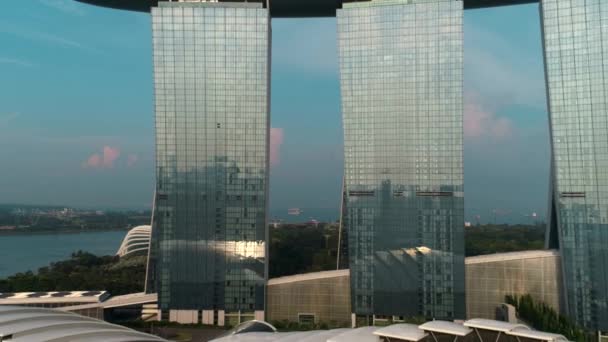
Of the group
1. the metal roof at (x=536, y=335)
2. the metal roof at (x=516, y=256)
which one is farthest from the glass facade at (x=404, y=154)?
the metal roof at (x=536, y=335)

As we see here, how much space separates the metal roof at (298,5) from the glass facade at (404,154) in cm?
1201

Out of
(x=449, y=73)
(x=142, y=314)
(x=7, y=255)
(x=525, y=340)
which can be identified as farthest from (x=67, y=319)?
(x=7, y=255)

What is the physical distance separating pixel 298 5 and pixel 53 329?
55.9 metres

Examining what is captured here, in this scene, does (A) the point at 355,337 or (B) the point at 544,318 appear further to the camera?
(B) the point at 544,318

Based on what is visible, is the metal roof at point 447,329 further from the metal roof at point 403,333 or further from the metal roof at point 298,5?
the metal roof at point 298,5

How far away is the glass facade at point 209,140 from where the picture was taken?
176ft

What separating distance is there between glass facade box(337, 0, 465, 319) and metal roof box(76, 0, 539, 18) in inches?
473

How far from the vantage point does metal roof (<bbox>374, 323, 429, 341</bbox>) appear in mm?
19719

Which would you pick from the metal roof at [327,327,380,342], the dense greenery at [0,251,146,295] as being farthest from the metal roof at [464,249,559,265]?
the dense greenery at [0,251,146,295]

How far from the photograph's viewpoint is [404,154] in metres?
52.7

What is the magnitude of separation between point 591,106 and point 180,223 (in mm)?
47911

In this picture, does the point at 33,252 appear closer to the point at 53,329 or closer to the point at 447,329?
the point at 53,329

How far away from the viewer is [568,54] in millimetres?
47969

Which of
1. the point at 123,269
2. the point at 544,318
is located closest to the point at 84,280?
the point at 123,269
